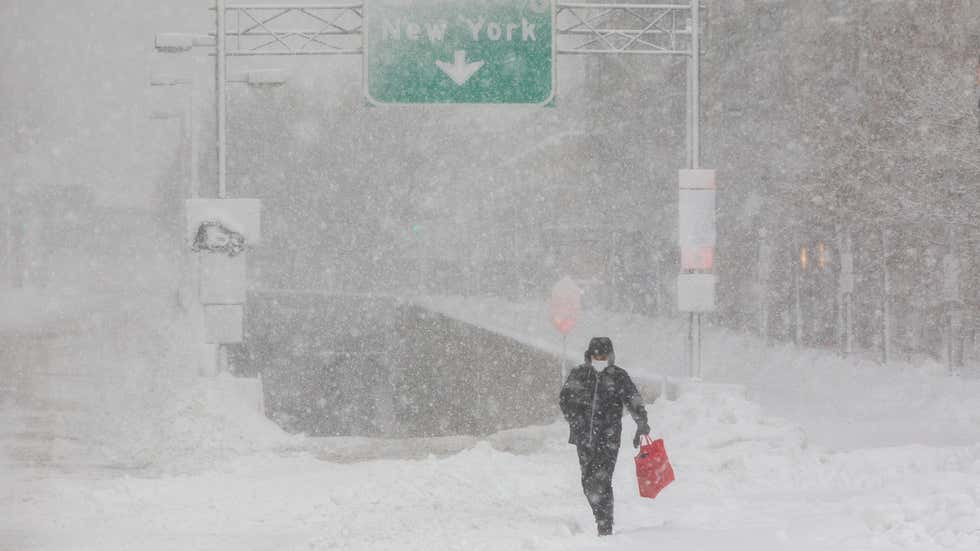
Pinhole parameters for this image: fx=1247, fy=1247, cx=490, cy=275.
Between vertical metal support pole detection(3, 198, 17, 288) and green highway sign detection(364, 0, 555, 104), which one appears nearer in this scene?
green highway sign detection(364, 0, 555, 104)

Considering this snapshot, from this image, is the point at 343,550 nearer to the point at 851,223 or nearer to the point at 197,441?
the point at 197,441

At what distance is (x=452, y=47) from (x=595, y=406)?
9977 mm

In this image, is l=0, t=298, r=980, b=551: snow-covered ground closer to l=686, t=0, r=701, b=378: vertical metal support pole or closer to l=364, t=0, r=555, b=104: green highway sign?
l=686, t=0, r=701, b=378: vertical metal support pole

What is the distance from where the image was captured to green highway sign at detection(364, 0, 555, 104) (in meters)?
17.6

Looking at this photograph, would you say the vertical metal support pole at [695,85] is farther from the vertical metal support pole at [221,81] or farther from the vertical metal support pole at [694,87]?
the vertical metal support pole at [221,81]

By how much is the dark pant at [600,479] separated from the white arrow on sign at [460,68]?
9.88 metres

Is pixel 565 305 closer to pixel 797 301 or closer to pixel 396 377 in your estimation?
pixel 396 377

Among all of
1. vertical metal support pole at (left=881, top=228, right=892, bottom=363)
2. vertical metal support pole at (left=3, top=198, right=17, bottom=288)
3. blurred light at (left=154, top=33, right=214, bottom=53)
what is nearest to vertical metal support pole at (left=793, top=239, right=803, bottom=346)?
vertical metal support pole at (left=881, top=228, right=892, bottom=363)

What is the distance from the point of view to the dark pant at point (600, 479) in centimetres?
872

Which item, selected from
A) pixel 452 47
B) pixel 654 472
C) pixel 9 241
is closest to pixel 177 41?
pixel 452 47

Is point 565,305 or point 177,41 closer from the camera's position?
point 177,41

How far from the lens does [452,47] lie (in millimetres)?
17688

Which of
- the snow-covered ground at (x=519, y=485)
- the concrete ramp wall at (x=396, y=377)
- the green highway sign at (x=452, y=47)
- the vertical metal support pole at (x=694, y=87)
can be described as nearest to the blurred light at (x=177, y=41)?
the green highway sign at (x=452, y=47)

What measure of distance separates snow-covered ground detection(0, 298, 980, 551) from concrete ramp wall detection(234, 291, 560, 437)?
2.32 m
